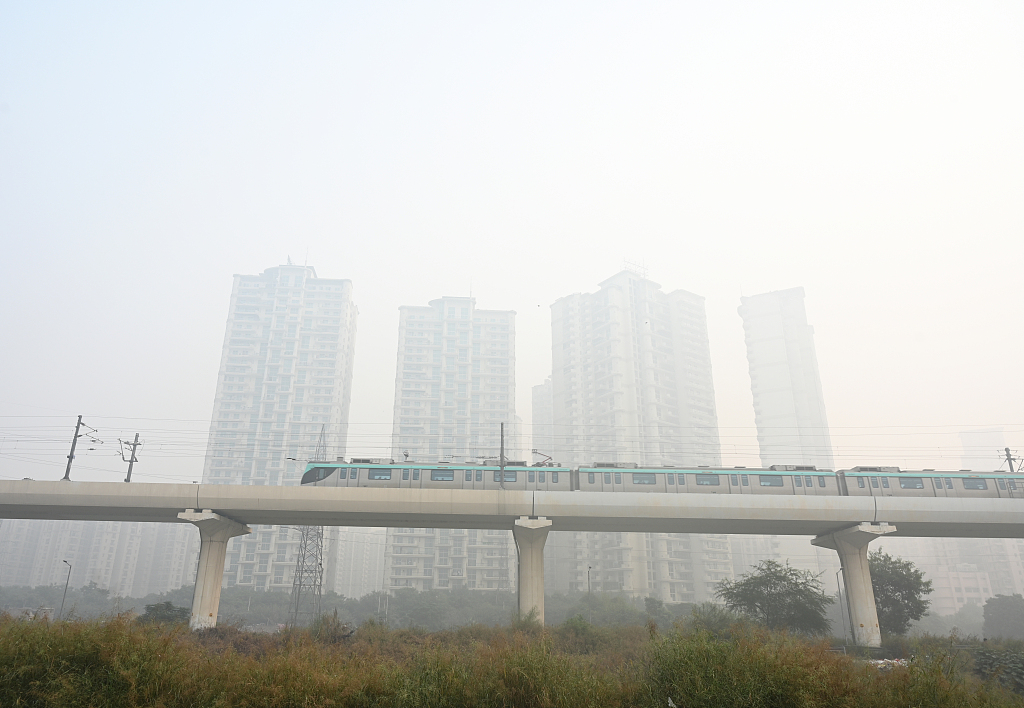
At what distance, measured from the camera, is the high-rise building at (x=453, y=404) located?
114m

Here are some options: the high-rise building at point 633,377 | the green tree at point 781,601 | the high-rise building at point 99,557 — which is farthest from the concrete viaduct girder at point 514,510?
the high-rise building at point 99,557

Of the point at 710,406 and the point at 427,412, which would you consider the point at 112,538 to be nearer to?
the point at 427,412

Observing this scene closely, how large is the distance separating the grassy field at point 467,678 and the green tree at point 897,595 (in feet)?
136

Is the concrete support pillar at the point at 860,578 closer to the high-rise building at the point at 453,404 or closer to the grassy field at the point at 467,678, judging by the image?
the grassy field at the point at 467,678

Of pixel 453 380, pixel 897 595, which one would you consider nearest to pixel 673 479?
pixel 897 595

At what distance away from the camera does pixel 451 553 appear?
113 metres

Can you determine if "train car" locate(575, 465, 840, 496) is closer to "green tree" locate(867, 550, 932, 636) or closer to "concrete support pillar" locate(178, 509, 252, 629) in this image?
"green tree" locate(867, 550, 932, 636)

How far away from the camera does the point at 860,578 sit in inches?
1677

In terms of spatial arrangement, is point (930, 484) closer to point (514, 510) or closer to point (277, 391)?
point (514, 510)

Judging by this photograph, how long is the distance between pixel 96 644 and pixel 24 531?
199288 mm

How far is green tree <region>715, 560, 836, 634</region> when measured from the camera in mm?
43875

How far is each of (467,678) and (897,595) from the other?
49679 mm

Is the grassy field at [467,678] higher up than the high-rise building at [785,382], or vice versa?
the high-rise building at [785,382]

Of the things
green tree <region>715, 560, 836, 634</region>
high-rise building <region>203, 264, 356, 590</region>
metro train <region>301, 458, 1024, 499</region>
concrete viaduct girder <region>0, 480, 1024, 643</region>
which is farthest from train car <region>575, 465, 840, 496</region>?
high-rise building <region>203, 264, 356, 590</region>
